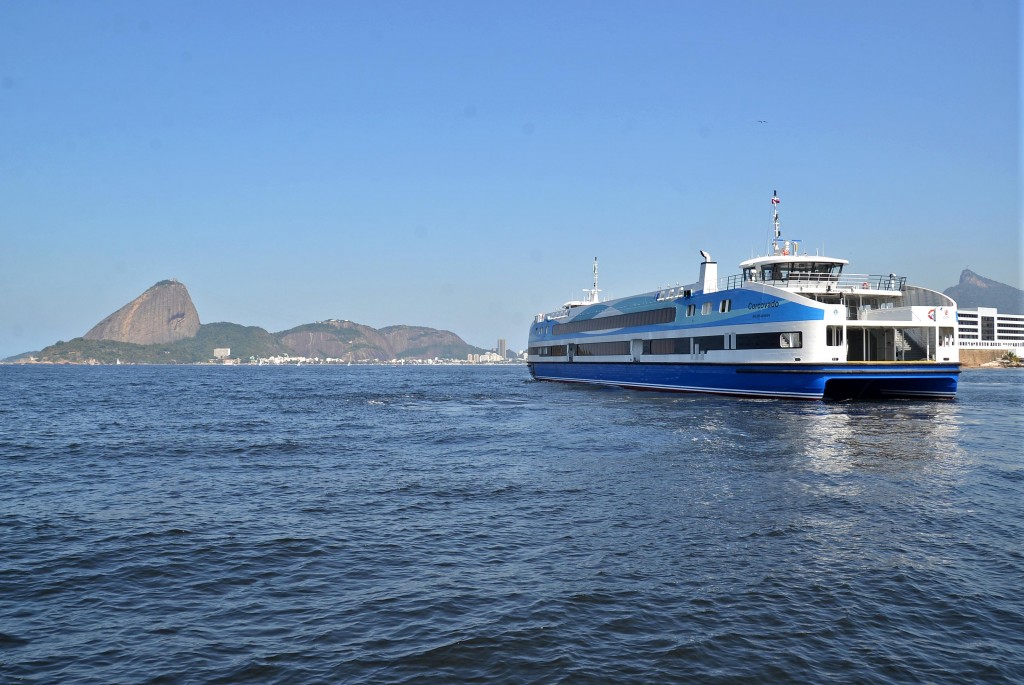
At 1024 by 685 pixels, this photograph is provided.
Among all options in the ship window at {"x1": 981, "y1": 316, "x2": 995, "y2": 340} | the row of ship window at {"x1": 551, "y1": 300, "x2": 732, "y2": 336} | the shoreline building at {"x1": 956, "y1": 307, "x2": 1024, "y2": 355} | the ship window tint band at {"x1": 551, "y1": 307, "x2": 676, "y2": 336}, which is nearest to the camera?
the row of ship window at {"x1": 551, "y1": 300, "x2": 732, "y2": 336}

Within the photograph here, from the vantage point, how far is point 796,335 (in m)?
39.9

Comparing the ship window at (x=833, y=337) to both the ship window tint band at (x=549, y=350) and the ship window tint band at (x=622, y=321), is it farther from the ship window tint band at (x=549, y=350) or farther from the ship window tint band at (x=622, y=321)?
the ship window tint band at (x=549, y=350)

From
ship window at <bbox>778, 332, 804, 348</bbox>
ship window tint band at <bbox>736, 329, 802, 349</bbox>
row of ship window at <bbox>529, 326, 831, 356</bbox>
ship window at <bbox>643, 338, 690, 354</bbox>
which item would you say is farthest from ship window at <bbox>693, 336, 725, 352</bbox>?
ship window at <bbox>778, 332, 804, 348</bbox>

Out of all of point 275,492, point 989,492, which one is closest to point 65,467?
point 275,492

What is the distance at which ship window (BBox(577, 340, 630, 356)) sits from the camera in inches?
2331

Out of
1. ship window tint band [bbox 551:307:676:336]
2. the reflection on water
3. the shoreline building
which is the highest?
the shoreline building

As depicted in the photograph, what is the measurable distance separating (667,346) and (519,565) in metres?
43.5

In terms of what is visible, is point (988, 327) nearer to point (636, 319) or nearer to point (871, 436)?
point (636, 319)

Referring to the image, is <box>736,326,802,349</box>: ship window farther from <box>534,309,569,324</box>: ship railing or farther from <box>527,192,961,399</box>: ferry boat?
<box>534,309,569,324</box>: ship railing

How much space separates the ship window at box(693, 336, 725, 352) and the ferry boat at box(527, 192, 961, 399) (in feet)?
0.23

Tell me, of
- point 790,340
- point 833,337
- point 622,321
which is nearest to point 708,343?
point 790,340

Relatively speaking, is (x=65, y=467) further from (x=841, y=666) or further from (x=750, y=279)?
(x=750, y=279)

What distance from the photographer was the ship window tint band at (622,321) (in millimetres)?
52531

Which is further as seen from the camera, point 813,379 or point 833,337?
point 813,379
